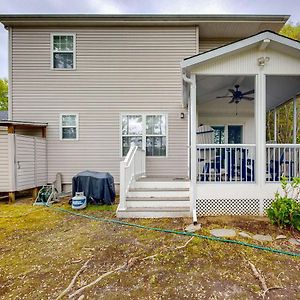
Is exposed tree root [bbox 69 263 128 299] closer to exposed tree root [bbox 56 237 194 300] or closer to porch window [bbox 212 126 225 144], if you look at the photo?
exposed tree root [bbox 56 237 194 300]

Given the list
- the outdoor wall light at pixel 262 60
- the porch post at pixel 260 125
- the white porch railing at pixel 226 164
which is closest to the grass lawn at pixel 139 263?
the white porch railing at pixel 226 164

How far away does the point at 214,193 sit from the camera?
17.0 feet

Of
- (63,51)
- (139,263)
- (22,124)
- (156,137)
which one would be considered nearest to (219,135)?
(156,137)

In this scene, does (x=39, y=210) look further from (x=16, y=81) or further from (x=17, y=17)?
(x=17, y=17)

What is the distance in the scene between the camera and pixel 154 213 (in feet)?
17.1

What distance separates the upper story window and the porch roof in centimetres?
520

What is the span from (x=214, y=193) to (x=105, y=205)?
10.3 feet

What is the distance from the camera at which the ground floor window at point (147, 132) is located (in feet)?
26.5

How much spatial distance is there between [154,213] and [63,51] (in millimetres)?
6798

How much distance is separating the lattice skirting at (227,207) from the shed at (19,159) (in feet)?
18.2

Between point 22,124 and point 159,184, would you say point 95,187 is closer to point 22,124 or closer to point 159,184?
point 159,184

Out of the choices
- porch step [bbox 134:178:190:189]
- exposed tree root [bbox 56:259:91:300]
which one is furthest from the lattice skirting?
exposed tree root [bbox 56:259:91:300]

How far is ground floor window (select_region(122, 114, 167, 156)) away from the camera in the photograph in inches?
317

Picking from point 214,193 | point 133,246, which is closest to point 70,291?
point 133,246
